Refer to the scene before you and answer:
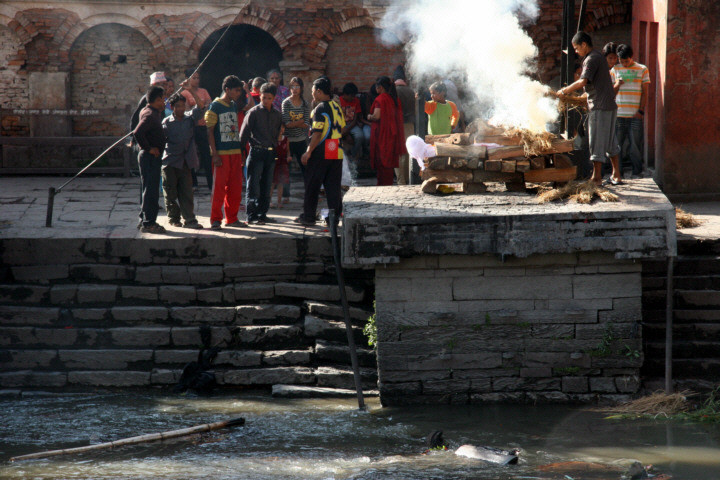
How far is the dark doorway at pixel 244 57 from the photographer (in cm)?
1728

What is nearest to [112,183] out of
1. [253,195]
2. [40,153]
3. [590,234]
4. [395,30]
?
[40,153]

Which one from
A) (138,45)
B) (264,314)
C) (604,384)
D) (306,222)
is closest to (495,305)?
(604,384)

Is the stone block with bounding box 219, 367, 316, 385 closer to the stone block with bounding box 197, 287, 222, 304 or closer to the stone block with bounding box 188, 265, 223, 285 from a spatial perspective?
the stone block with bounding box 197, 287, 222, 304

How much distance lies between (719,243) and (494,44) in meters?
3.36

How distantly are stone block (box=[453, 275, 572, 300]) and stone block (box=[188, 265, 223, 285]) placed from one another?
281 centimetres

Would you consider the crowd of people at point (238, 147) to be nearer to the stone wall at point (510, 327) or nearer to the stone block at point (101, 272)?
the stone block at point (101, 272)

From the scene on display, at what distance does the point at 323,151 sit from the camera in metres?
9.78

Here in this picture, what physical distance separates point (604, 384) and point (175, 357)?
4077 mm

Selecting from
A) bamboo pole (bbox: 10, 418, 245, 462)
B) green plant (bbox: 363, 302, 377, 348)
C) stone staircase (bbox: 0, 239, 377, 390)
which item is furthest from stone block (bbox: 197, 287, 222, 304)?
bamboo pole (bbox: 10, 418, 245, 462)

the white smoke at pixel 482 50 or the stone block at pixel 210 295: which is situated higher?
the white smoke at pixel 482 50

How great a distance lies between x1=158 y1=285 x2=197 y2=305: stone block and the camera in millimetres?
8781

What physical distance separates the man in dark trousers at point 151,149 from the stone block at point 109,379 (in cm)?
194

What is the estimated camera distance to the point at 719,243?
27.3ft

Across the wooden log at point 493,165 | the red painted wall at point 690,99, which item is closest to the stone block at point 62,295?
the wooden log at point 493,165
